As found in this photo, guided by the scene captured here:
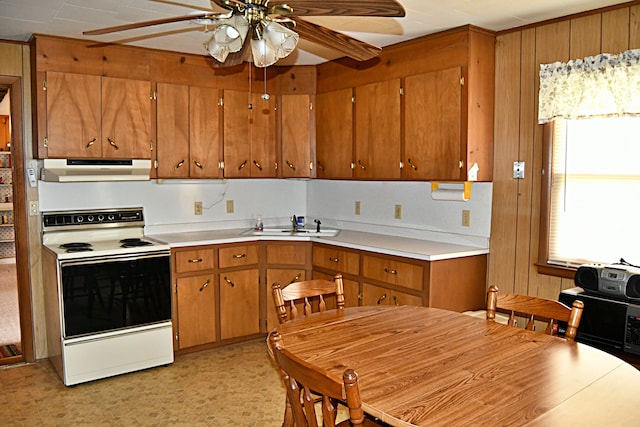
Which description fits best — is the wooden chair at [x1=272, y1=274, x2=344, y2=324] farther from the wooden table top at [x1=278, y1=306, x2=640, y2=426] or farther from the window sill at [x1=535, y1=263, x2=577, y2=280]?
the window sill at [x1=535, y1=263, x2=577, y2=280]

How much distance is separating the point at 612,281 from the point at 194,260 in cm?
280

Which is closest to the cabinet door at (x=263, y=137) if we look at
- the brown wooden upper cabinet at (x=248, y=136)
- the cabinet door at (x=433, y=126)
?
the brown wooden upper cabinet at (x=248, y=136)

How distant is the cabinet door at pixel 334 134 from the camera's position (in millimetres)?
4379

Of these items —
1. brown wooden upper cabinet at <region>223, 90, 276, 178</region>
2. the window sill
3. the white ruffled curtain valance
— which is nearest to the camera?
the white ruffled curtain valance

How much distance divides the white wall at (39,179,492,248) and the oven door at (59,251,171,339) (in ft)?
2.49

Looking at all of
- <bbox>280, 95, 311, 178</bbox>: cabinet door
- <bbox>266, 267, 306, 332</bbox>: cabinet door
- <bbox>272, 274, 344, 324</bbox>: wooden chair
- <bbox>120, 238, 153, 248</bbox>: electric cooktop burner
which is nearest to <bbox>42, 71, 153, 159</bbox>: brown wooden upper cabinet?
<bbox>120, 238, 153, 248</bbox>: electric cooktop burner

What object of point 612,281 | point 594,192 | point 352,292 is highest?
point 594,192

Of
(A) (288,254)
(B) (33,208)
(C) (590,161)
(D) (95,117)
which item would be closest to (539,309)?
(C) (590,161)

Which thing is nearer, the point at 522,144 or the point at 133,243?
the point at 522,144

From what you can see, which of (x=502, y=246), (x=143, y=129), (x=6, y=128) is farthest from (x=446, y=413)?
(x=6, y=128)

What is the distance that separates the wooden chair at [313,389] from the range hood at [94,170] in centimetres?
268

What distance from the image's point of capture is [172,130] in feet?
14.0

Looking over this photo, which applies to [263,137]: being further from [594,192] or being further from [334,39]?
[594,192]

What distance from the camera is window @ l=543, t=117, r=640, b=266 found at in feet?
9.75
